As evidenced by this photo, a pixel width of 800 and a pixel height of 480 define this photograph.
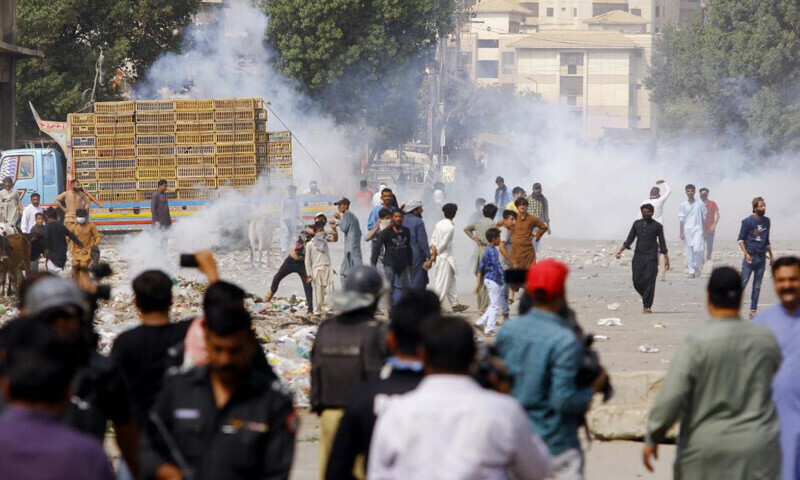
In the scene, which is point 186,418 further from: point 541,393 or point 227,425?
point 541,393

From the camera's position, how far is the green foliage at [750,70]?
44094mm

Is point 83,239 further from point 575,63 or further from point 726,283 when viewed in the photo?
point 575,63

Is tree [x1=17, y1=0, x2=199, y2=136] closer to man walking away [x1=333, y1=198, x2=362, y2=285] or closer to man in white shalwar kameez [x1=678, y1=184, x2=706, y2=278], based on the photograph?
man in white shalwar kameez [x1=678, y1=184, x2=706, y2=278]

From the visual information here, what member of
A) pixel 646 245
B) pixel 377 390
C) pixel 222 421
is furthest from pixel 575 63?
pixel 222 421

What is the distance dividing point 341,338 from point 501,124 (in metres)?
67.7

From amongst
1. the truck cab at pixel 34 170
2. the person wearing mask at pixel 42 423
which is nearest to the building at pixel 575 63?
the truck cab at pixel 34 170

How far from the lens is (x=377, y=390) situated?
12.7ft

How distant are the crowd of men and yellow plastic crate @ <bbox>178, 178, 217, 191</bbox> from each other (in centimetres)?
1925

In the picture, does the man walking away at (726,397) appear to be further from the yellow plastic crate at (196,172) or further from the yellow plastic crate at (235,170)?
the yellow plastic crate at (196,172)

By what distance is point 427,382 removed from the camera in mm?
3467

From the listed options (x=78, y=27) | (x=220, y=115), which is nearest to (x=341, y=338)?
(x=220, y=115)

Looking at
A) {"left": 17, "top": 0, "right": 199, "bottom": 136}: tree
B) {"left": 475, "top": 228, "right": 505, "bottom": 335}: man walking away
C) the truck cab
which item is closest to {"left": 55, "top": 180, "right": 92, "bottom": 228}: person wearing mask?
the truck cab

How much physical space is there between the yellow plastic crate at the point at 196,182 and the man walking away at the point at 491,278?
1143 cm

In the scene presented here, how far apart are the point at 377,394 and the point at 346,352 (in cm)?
117
